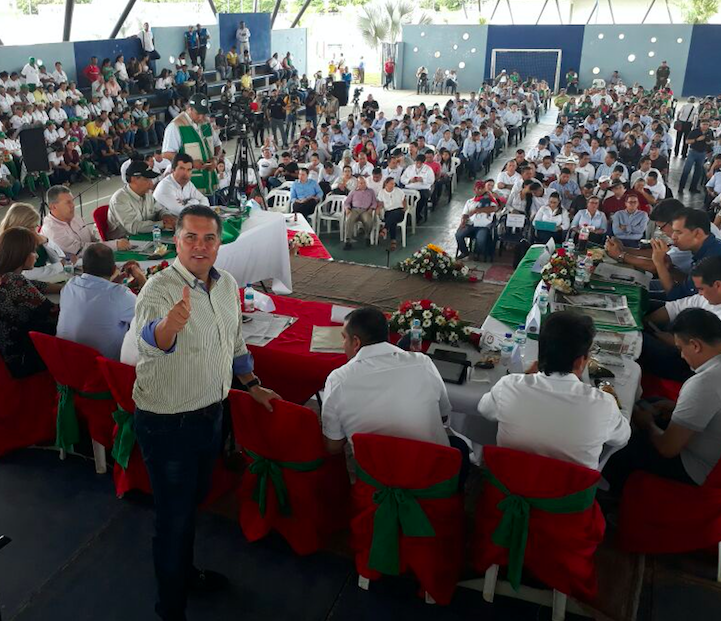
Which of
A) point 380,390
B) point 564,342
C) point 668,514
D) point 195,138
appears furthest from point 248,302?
point 195,138

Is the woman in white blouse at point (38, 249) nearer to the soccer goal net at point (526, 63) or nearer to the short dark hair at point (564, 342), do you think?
the short dark hair at point (564, 342)

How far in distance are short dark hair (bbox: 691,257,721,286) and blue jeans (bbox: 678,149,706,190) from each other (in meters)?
8.83

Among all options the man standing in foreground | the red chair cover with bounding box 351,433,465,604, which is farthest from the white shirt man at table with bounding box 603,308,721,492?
the man standing in foreground

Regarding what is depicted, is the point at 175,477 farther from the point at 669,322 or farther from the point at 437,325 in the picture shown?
the point at 669,322

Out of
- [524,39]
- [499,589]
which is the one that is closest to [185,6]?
[524,39]

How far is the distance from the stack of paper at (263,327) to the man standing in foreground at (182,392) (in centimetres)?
123

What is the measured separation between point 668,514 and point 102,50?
614 inches

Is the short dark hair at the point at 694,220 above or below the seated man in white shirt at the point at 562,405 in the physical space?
above

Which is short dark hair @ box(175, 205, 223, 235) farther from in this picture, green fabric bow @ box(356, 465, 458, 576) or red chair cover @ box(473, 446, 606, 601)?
red chair cover @ box(473, 446, 606, 601)

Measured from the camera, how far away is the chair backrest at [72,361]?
3.10m

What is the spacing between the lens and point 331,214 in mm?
8609

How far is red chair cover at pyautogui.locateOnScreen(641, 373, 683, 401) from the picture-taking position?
370 centimetres

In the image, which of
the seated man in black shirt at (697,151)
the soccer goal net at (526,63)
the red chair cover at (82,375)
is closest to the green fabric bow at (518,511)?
the red chair cover at (82,375)

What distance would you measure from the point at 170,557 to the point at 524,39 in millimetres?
29400
